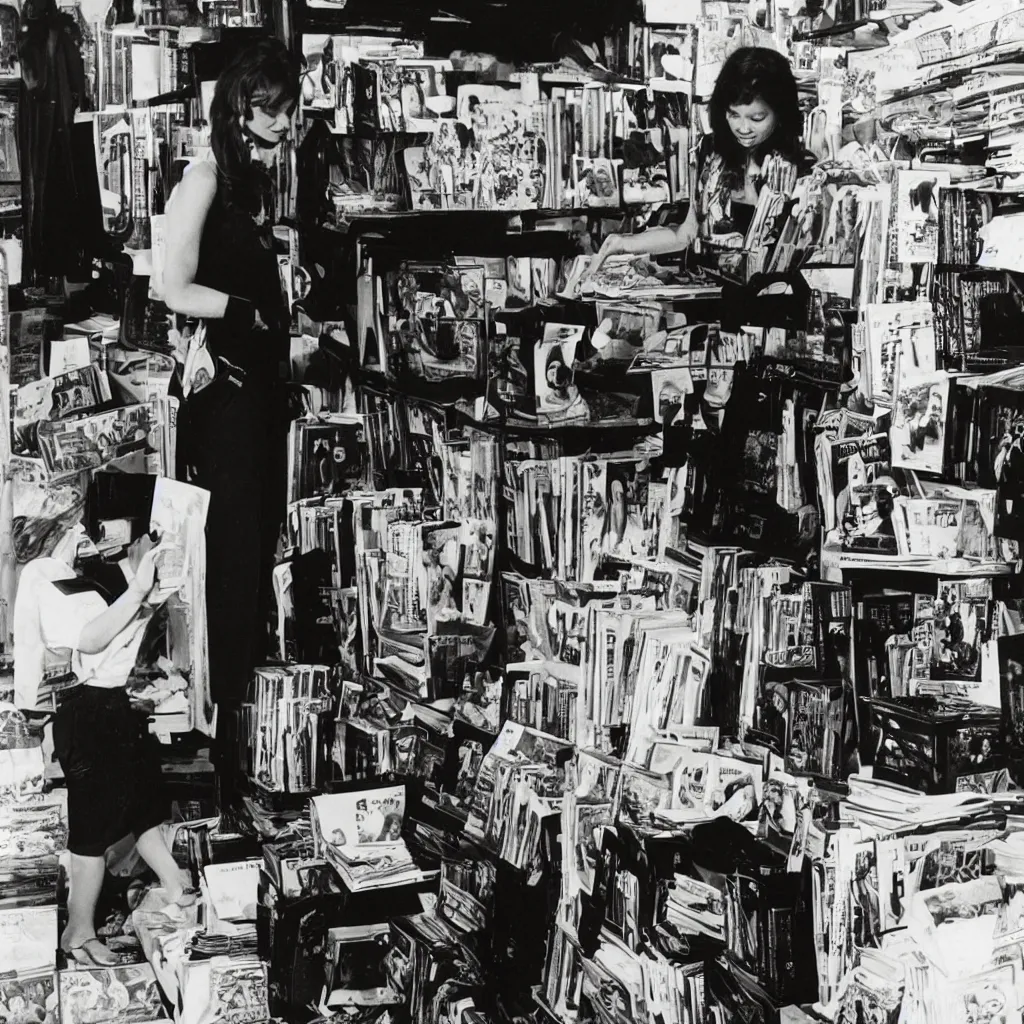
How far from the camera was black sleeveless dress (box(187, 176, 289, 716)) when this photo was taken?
237 cm

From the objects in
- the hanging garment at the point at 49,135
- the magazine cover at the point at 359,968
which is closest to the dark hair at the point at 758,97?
the hanging garment at the point at 49,135

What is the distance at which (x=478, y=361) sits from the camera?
2549mm

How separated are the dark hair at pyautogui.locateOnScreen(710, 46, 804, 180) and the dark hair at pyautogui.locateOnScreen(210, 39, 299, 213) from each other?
0.77m

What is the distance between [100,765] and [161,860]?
22cm

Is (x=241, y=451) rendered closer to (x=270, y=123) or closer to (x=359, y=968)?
(x=270, y=123)

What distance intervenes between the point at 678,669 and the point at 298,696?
2.38ft

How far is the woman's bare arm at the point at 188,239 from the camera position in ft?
7.59

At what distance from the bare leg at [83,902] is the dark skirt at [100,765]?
0.07 feet

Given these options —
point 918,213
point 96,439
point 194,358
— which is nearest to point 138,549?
point 96,439

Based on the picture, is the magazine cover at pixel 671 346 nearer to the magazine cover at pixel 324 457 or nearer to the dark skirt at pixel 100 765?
the magazine cover at pixel 324 457

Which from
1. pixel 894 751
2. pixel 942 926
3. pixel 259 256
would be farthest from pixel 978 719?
pixel 259 256

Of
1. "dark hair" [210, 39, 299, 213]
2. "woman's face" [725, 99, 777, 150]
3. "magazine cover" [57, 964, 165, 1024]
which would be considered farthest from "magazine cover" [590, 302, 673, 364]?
"magazine cover" [57, 964, 165, 1024]

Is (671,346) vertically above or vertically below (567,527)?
above

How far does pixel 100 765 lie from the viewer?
2338 millimetres
